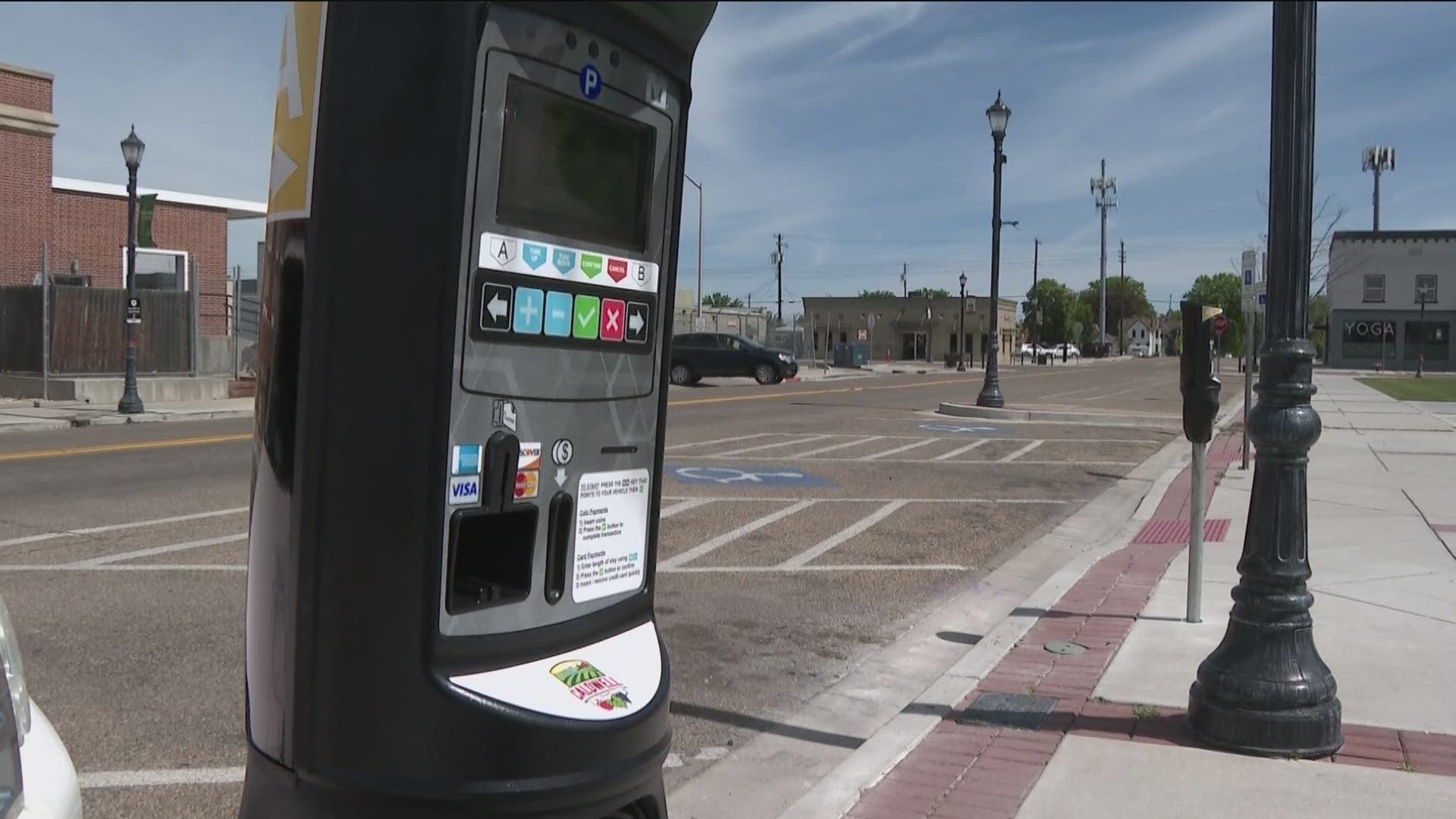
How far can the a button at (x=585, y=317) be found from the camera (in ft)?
8.80

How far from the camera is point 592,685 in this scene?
9.05 ft

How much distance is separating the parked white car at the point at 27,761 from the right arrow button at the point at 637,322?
1474mm

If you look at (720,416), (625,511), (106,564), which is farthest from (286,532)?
(720,416)

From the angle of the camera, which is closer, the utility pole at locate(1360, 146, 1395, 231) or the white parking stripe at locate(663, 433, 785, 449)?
the white parking stripe at locate(663, 433, 785, 449)

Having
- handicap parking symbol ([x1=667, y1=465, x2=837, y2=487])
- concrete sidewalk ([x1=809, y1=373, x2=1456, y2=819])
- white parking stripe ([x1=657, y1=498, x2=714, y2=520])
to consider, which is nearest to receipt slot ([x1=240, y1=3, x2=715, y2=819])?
concrete sidewalk ([x1=809, y1=373, x2=1456, y2=819])

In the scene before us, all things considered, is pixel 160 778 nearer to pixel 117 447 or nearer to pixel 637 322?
pixel 637 322

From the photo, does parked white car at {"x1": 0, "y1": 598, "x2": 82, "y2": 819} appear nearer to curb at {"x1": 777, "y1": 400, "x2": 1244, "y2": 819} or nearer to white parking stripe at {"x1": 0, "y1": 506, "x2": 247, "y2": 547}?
curb at {"x1": 777, "y1": 400, "x2": 1244, "y2": 819}

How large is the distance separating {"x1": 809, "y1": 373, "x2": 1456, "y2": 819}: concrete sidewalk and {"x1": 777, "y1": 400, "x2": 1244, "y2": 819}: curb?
0.07 feet

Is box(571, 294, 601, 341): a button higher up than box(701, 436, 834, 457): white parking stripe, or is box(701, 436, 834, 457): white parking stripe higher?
box(571, 294, 601, 341): a button

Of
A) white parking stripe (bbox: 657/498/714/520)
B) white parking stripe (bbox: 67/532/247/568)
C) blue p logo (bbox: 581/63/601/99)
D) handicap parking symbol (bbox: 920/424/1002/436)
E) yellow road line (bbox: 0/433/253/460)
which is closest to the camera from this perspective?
blue p logo (bbox: 581/63/601/99)

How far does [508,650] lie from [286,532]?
20.8 inches

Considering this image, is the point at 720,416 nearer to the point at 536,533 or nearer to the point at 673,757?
the point at 673,757

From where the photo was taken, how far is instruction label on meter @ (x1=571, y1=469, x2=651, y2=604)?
2.80 meters

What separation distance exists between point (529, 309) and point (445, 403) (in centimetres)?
28
